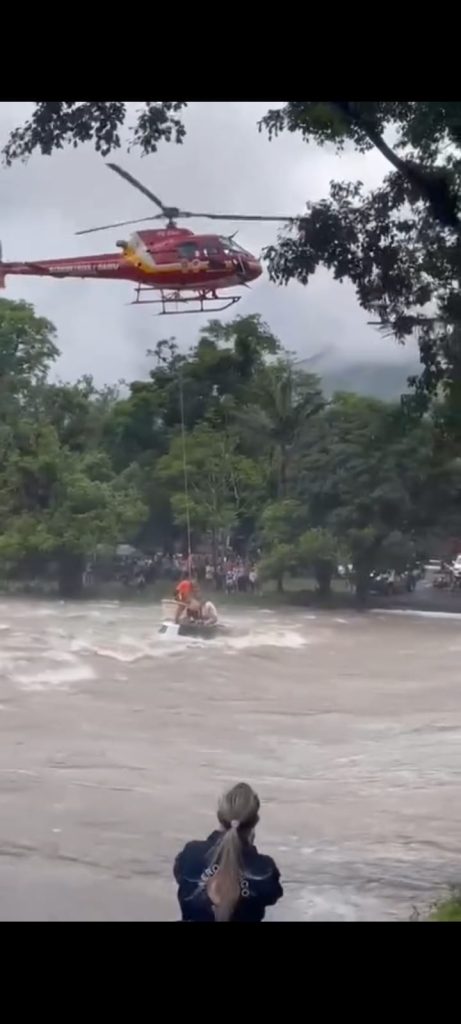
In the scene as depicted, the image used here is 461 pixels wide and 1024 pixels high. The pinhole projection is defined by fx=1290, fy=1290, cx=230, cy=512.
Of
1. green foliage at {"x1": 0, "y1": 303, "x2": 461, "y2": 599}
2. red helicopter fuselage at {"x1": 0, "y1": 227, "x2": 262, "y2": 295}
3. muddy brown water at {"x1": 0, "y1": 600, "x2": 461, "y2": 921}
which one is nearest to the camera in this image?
muddy brown water at {"x1": 0, "y1": 600, "x2": 461, "y2": 921}

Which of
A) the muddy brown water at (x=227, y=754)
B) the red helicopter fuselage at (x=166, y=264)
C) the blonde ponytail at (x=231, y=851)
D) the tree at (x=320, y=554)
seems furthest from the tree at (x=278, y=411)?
the blonde ponytail at (x=231, y=851)

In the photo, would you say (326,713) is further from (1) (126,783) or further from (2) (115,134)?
(2) (115,134)

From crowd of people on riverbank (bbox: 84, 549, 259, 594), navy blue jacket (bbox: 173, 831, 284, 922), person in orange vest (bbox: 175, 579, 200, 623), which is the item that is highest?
crowd of people on riverbank (bbox: 84, 549, 259, 594)

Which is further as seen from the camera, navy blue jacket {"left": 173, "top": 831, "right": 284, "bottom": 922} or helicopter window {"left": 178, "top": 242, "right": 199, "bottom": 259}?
helicopter window {"left": 178, "top": 242, "right": 199, "bottom": 259}

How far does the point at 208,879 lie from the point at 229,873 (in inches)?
1.9

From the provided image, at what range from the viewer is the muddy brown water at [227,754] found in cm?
328

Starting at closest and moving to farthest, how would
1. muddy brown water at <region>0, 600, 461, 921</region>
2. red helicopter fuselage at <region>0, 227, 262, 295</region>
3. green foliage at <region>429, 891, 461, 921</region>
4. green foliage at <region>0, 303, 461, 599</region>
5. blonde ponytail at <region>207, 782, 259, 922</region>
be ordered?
blonde ponytail at <region>207, 782, 259, 922</region>
green foliage at <region>429, 891, 461, 921</region>
muddy brown water at <region>0, 600, 461, 921</region>
red helicopter fuselage at <region>0, 227, 262, 295</region>
green foliage at <region>0, 303, 461, 599</region>

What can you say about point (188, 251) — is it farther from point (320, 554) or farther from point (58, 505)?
point (320, 554)

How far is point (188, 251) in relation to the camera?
350 centimetres

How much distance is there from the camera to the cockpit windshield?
11.4 ft

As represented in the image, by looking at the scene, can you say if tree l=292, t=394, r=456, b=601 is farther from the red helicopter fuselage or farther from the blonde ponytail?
the blonde ponytail

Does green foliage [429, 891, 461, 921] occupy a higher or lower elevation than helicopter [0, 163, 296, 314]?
lower

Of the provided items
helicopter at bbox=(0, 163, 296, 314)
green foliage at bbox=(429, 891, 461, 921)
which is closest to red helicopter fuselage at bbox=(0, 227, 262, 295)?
helicopter at bbox=(0, 163, 296, 314)

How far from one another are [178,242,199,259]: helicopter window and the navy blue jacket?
154 centimetres
